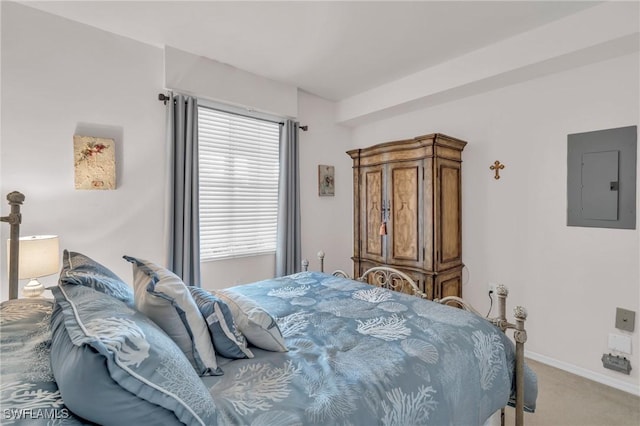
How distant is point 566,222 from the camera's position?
2.64 metres

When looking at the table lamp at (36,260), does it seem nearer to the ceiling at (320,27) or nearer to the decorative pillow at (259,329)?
the decorative pillow at (259,329)

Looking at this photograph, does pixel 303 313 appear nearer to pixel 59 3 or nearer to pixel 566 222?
pixel 566 222

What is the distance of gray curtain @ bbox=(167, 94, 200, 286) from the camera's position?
2777 mm

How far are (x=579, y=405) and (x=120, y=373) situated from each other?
2912 mm

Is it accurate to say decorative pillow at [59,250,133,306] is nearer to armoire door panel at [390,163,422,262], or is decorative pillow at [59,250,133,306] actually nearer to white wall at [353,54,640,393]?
armoire door panel at [390,163,422,262]

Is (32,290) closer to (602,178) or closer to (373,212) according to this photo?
(373,212)

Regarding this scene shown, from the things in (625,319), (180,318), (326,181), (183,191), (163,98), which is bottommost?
(625,319)

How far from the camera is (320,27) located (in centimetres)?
247

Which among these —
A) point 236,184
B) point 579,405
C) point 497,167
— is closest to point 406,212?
point 497,167

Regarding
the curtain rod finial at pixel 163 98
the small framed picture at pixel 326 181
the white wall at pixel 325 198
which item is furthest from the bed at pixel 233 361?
the small framed picture at pixel 326 181

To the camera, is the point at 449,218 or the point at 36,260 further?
the point at 449,218

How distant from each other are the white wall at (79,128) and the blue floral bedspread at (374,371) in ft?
5.31

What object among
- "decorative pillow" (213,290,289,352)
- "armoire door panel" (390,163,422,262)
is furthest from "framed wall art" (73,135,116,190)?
"armoire door panel" (390,163,422,262)

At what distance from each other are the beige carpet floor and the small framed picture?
2833 mm
